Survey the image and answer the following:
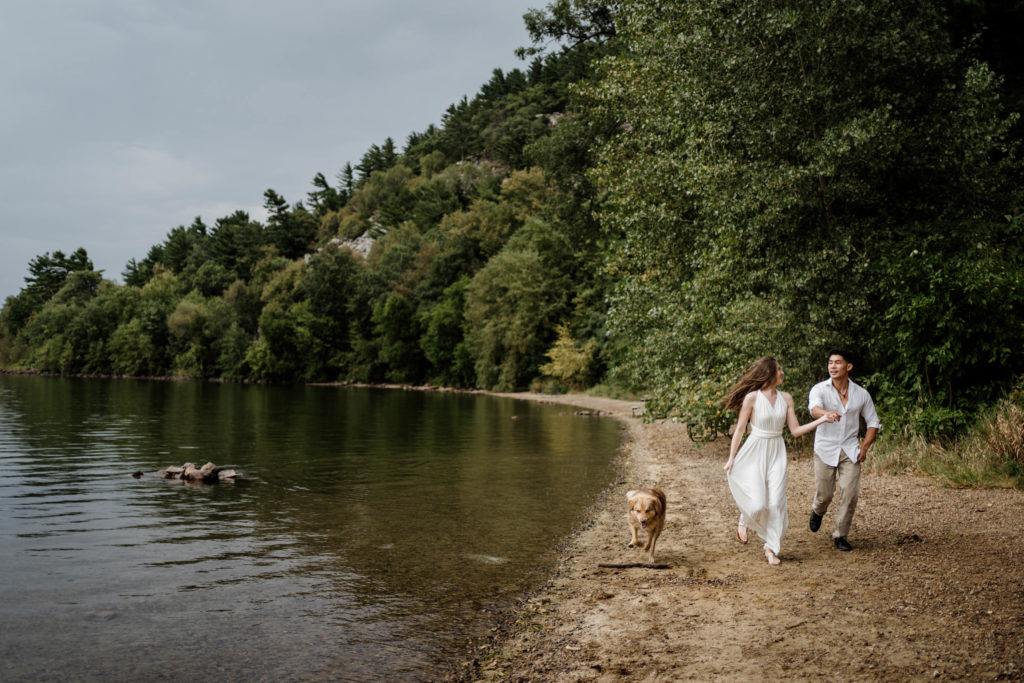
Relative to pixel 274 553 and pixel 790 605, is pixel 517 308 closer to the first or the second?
pixel 274 553

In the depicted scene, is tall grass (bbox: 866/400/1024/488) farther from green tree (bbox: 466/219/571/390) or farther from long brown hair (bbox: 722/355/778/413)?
green tree (bbox: 466/219/571/390)

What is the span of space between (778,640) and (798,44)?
12029mm

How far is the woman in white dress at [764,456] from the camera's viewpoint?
7.43 metres

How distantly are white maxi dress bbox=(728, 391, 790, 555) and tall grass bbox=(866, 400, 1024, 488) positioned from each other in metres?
5.12

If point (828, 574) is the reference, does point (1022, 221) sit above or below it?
above

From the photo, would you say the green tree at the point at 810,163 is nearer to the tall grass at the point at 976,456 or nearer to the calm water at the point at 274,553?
the tall grass at the point at 976,456

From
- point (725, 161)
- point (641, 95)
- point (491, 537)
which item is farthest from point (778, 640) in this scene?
point (641, 95)

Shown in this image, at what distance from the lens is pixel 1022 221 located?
13.1m

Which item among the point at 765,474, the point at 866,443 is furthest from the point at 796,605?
the point at 866,443

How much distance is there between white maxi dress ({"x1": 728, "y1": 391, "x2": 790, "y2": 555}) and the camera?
292 inches

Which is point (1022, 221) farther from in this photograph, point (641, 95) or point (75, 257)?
point (75, 257)

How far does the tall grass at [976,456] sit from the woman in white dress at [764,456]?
5.12m

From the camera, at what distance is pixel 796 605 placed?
6059 mm

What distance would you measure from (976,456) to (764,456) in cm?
579
